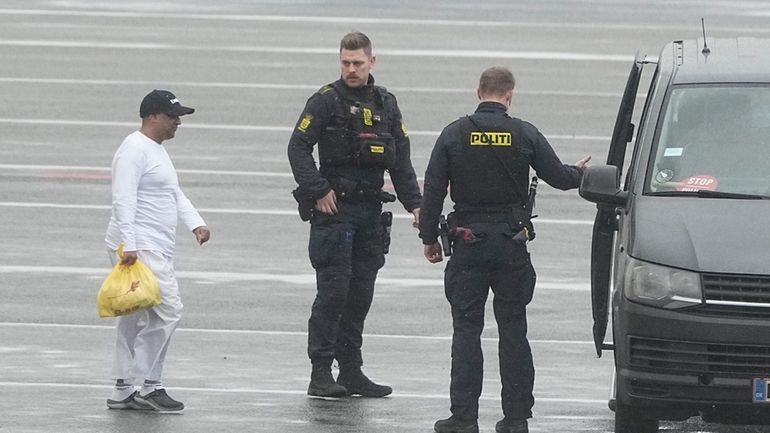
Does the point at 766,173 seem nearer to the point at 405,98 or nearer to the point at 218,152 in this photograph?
the point at 218,152

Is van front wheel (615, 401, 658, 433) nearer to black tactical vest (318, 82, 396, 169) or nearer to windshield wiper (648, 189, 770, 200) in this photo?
windshield wiper (648, 189, 770, 200)

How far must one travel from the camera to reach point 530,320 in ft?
39.8

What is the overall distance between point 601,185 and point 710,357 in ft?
3.54

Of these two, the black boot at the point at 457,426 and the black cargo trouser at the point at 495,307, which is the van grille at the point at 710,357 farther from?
the black boot at the point at 457,426

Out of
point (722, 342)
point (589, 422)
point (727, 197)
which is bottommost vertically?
point (589, 422)

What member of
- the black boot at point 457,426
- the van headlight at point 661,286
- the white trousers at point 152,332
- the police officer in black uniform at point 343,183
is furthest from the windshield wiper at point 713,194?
the white trousers at point 152,332

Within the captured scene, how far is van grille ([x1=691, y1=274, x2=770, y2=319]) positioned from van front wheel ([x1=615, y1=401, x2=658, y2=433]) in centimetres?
68

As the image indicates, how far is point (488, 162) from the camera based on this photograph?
879 centimetres

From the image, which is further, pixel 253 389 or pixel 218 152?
pixel 218 152

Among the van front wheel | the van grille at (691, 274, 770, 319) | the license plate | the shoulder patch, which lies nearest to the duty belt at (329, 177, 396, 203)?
the shoulder patch

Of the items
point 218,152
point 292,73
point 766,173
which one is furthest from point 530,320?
point 292,73

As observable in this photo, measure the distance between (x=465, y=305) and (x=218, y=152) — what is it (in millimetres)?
10537

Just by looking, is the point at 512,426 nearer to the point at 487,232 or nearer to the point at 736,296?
the point at 487,232

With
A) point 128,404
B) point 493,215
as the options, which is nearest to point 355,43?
point 493,215
